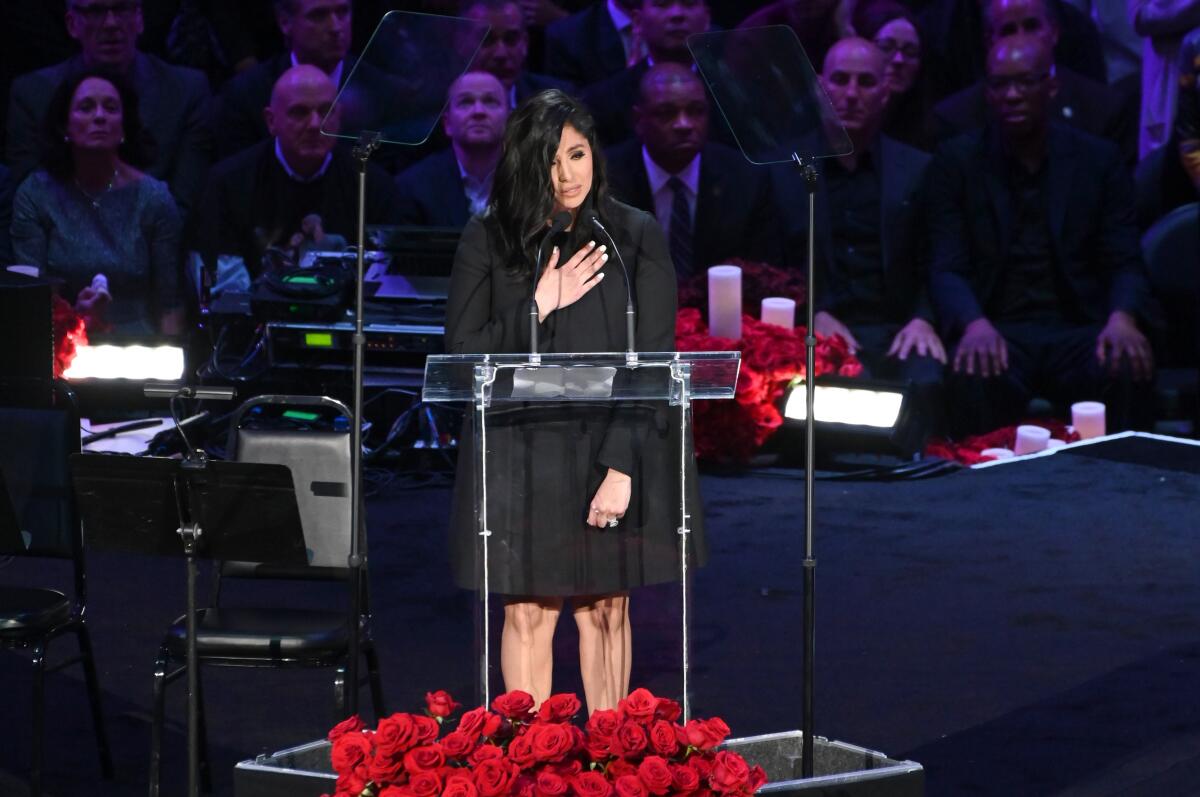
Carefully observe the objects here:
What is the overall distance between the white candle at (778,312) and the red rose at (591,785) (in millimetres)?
4355

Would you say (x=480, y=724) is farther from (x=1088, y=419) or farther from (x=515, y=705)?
(x=1088, y=419)

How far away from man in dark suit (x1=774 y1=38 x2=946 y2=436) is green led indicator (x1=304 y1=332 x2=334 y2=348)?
2.01 m

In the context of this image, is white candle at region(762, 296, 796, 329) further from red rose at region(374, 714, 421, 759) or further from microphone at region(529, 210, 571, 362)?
red rose at region(374, 714, 421, 759)

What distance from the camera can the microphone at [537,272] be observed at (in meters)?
2.99

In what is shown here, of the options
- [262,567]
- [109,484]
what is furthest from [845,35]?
[109,484]

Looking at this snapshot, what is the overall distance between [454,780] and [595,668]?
101cm

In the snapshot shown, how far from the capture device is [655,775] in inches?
89.5

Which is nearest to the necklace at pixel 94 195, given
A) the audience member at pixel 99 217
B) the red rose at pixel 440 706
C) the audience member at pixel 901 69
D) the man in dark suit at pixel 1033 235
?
the audience member at pixel 99 217

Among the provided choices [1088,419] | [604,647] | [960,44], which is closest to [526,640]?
[604,647]

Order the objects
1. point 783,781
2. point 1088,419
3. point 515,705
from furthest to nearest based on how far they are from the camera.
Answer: point 1088,419
point 783,781
point 515,705

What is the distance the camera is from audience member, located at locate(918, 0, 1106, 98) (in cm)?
745

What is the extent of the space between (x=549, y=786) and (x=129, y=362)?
185 inches

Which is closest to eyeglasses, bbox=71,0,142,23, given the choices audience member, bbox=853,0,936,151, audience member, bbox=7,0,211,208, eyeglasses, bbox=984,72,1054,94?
audience member, bbox=7,0,211,208

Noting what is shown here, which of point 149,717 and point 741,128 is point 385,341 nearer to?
point 149,717
